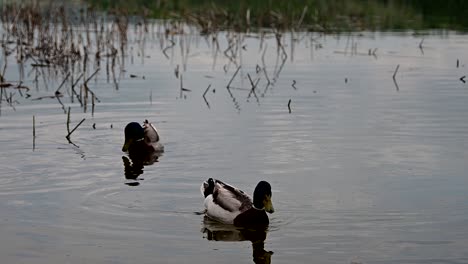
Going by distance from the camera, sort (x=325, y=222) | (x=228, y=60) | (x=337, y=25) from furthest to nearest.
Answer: (x=337, y=25) < (x=228, y=60) < (x=325, y=222)

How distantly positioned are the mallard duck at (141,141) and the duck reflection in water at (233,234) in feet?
13.3

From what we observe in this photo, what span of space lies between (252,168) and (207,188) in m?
1.96

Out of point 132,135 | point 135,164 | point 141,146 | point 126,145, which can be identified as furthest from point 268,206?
point 132,135

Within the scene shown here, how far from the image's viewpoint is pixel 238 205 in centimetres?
1121

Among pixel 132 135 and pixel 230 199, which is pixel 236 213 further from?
pixel 132 135

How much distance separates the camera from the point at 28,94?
2128cm

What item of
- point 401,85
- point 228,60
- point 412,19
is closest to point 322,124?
point 401,85

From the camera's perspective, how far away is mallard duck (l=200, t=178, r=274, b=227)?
36.1 ft

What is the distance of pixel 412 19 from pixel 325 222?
2870 cm

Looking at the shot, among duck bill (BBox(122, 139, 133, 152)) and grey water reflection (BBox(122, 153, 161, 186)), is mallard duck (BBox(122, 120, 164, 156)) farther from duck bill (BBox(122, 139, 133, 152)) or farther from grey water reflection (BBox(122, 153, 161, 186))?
grey water reflection (BBox(122, 153, 161, 186))

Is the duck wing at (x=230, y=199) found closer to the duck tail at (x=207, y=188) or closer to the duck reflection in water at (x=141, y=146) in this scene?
the duck tail at (x=207, y=188)

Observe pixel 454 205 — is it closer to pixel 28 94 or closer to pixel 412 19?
pixel 28 94

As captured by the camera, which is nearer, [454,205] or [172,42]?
[454,205]

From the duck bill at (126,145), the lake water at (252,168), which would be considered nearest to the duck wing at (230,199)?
the lake water at (252,168)
